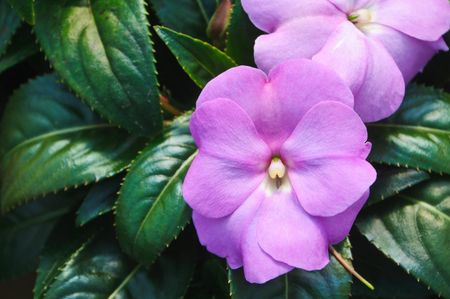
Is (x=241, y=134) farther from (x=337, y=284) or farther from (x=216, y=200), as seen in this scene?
(x=337, y=284)

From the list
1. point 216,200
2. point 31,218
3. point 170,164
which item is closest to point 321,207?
point 216,200

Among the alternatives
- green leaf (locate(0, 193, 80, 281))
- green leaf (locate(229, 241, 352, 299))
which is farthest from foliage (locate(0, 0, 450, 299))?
green leaf (locate(0, 193, 80, 281))

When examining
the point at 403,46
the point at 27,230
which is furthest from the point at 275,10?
the point at 27,230

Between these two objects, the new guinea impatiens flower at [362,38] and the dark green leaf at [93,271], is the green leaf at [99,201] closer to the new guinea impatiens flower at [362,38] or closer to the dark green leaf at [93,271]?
the dark green leaf at [93,271]

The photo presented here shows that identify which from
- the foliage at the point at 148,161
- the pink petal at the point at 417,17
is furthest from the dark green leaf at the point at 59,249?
the pink petal at the point at 417,17

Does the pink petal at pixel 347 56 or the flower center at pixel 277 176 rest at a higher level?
the pink petal at pixel 347 56

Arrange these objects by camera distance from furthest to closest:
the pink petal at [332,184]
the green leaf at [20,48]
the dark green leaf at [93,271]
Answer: the green leaf at [20,48] < the dark green leaf at [93,271] < the pink petal at [332,184]
